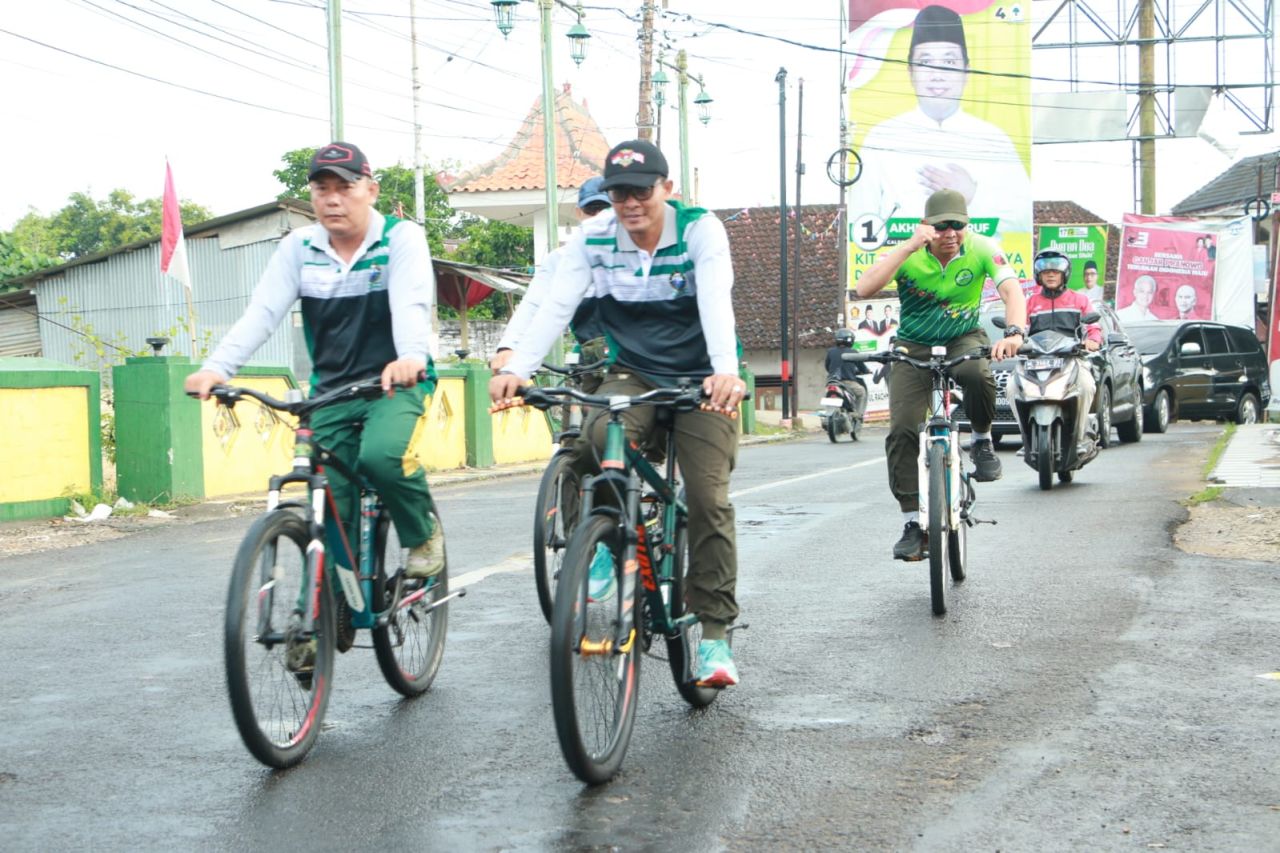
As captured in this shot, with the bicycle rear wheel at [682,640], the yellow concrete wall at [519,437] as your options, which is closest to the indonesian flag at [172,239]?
the yellow concrete wall at [519,437]

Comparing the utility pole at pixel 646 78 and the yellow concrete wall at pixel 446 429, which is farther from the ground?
the utility pole at pixel 646 78

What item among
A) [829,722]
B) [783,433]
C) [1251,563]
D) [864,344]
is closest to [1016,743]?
[829,722]

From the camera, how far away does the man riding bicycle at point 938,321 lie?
7953 mm

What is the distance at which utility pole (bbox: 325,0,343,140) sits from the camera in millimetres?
20062

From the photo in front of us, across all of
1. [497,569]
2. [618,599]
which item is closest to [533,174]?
[497,569]

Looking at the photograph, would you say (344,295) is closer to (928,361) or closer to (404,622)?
(404,622)

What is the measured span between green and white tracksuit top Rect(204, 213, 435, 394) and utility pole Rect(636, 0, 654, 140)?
27622 millimetres

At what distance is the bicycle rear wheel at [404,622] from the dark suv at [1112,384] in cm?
1071

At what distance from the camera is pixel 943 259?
812 cm

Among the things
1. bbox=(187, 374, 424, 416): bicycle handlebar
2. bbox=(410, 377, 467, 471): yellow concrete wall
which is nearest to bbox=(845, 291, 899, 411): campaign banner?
bbox=(410, 377, 467, 471): yellow concrete wall

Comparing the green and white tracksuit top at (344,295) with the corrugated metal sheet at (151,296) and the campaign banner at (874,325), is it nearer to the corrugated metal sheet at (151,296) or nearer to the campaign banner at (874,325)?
the corrugated metal sheet at (151,296)

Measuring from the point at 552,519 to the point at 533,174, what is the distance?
38393 mm

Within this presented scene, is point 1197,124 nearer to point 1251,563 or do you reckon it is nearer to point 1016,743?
point 1251,563

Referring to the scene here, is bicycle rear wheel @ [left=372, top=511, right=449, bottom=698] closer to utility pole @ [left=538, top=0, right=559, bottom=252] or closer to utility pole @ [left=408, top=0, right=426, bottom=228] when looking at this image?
utility pole @ [left=538, top=0, right=559, bottom=252]
